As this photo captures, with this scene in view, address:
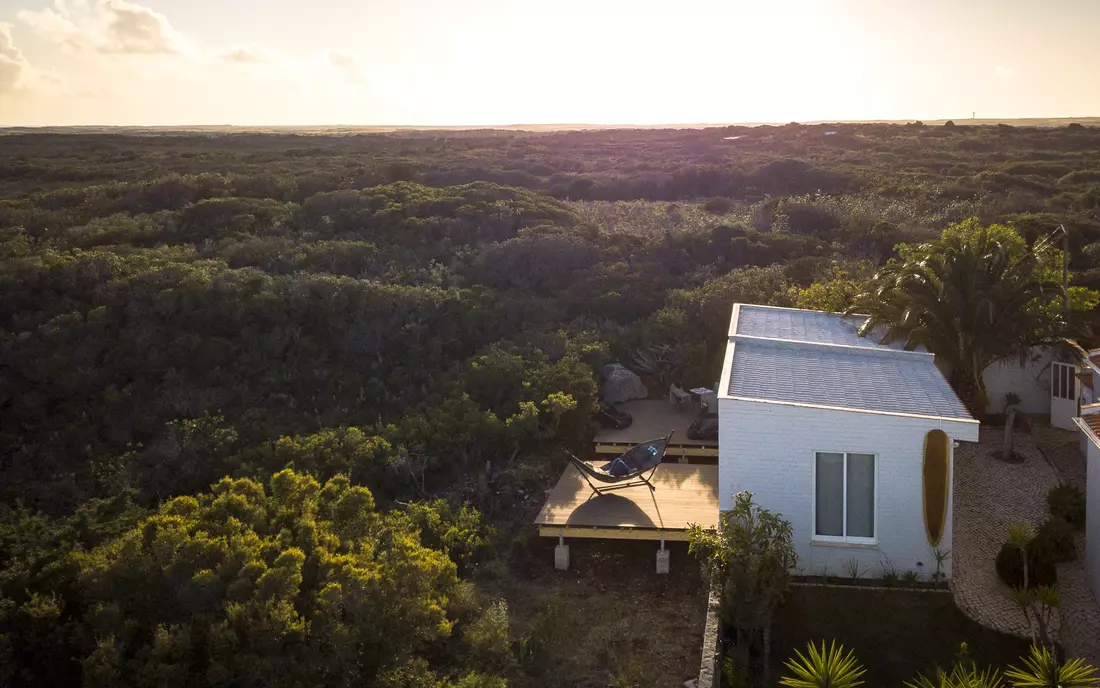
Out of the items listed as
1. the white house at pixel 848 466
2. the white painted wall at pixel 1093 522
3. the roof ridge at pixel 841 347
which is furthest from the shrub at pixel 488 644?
the white painted wall at pixel 1093 522

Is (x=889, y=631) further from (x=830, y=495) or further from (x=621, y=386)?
(x=621, y=386)

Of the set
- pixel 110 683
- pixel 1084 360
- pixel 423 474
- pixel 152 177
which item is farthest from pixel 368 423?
pixel 152 177

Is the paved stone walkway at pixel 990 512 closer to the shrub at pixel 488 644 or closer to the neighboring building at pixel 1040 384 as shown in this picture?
the neighboring building at pixel 1040 384

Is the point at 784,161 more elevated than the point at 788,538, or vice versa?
the point at 784,161

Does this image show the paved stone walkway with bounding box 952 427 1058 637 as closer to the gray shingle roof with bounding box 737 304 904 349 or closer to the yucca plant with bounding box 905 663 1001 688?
the yucca plant with bounding box 905 663 1001 688

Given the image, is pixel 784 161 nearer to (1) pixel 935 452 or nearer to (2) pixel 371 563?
(1) pixel 935 452
